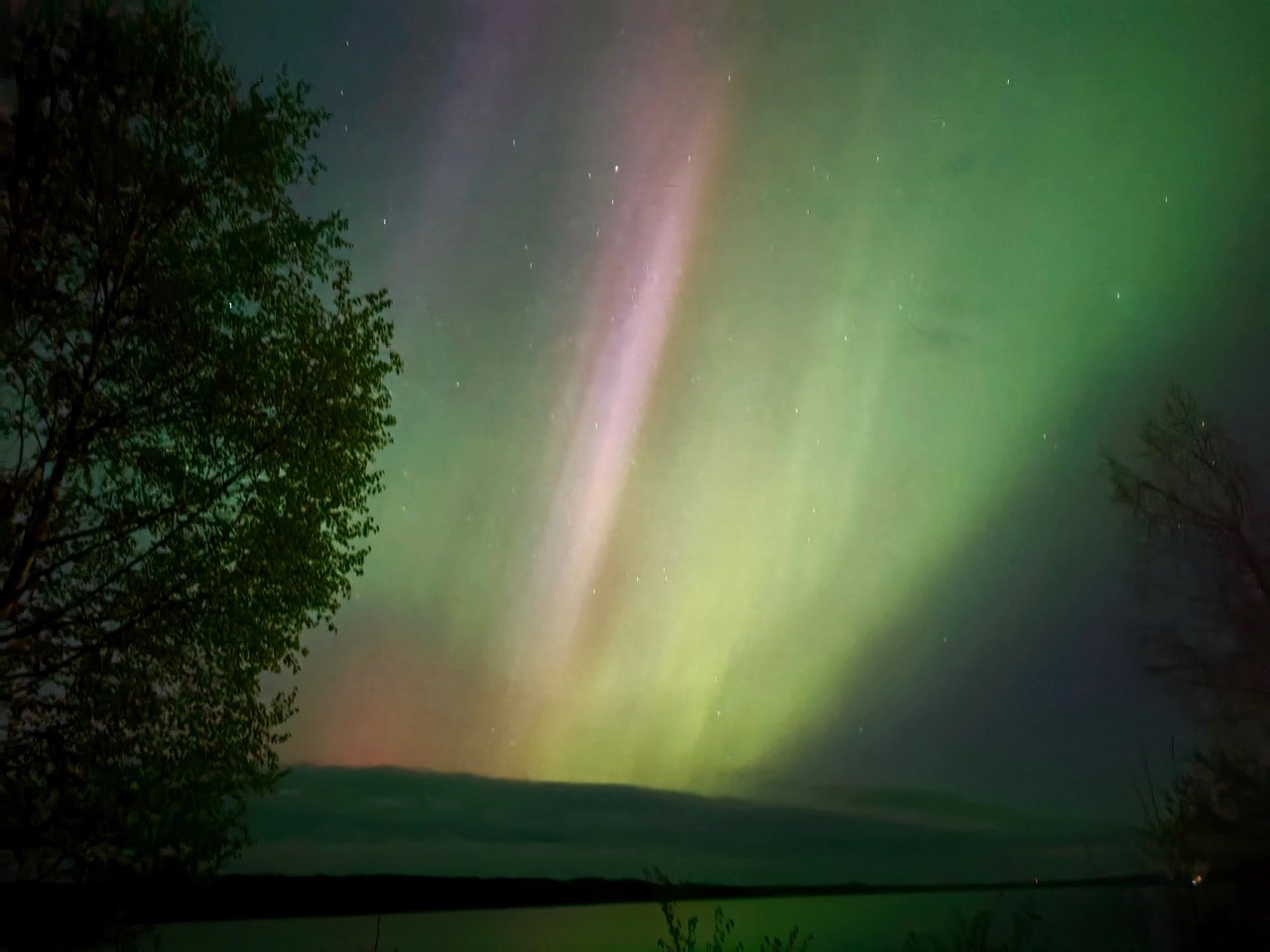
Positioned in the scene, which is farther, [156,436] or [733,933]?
[733,933]

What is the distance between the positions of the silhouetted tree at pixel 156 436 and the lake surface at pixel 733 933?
3.49 meters

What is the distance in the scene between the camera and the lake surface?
42.8ft

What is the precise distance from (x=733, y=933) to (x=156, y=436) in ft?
48.7

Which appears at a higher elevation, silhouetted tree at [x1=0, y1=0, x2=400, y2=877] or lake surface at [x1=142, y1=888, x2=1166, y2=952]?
silhouetted tree at [x1=0, y1=0, x2=400, y2=877]

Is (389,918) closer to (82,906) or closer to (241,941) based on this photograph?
(241,941)

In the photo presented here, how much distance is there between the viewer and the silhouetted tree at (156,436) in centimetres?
902

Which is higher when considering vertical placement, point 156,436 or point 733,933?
point 156,436

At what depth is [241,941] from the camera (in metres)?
21.0

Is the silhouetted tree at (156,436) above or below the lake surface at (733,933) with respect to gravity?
above

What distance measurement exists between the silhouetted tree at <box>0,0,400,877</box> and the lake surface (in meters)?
3.49

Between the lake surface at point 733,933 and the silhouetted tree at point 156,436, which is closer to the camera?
the silhouetted tree at point 156,436

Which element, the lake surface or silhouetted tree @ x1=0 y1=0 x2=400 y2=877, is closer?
silhouetted tree @ x1=0 y1=0 x2=400 y2=877

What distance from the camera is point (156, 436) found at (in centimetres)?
996

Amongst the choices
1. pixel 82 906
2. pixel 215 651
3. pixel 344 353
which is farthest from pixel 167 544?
pixel 82 906
